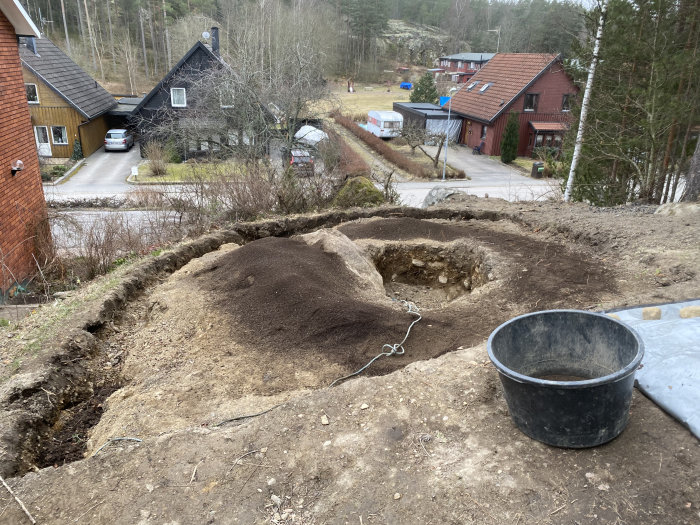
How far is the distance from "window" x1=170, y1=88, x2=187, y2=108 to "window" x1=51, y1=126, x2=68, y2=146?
6.45 meters

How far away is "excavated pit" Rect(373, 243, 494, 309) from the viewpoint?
9.97 meters

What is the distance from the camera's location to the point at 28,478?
400 centimetres

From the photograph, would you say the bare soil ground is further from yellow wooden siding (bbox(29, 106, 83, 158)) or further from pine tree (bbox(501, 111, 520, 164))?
yellow wooden siding (bbox(29, 106, 83, 158))

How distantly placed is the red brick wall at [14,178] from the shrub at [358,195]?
23.9 feet

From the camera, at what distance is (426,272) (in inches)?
418

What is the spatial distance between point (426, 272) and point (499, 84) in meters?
27.3

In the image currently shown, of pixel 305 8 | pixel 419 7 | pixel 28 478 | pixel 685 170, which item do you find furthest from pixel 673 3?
pixel 419 7

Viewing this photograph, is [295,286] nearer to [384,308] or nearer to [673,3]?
[384,308]

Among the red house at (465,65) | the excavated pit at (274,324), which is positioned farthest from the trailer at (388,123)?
the excavated pit at (274,324)

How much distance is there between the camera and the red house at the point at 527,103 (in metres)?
31.6

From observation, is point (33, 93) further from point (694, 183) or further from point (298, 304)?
point (694, 183)

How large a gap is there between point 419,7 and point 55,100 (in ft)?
245

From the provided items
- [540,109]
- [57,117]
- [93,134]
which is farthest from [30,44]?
[540,109]

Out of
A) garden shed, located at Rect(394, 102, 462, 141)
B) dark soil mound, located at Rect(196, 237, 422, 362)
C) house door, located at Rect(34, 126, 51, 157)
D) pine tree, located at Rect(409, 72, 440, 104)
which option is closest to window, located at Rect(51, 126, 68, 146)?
house door, located at Rect(34, 126, 51, 157)
